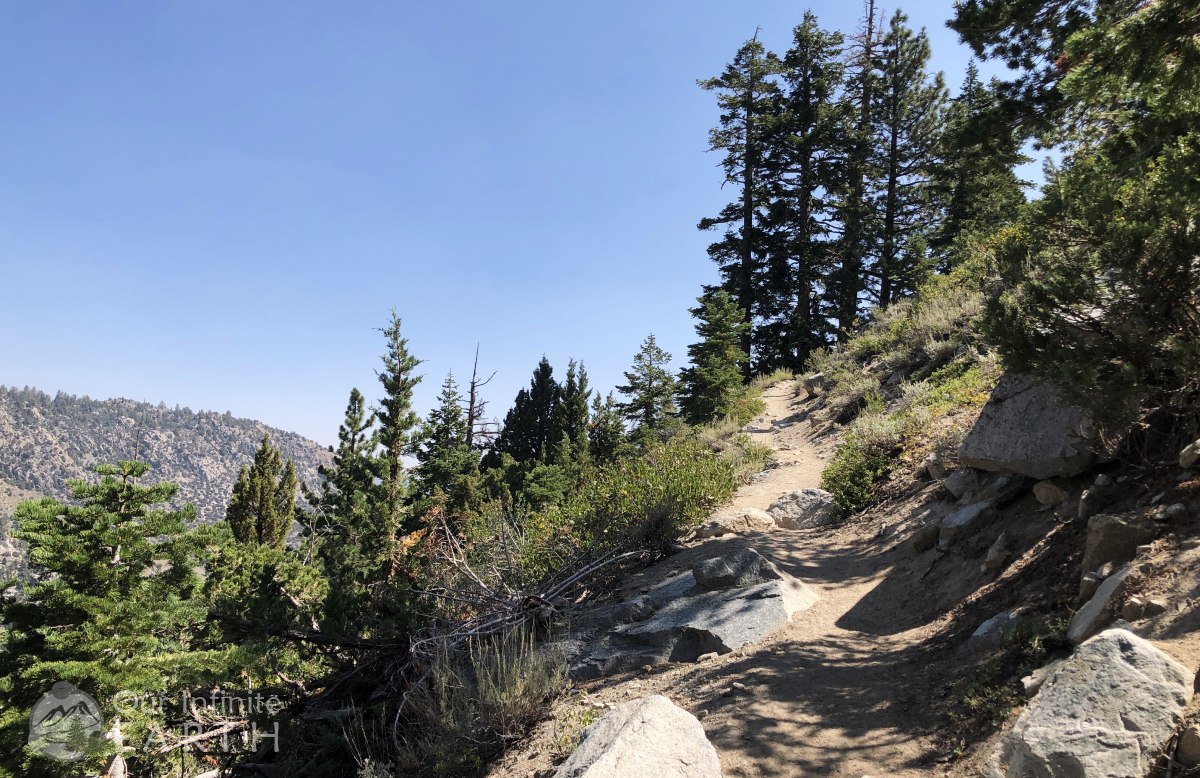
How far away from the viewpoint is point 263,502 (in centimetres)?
2852

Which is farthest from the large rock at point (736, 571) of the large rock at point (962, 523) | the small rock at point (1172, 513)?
the small rock at point (1172, 513)

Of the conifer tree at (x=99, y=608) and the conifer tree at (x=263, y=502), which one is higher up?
the conifer tree at (x=263, y=502)

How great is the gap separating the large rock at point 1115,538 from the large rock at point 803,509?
14.7ft

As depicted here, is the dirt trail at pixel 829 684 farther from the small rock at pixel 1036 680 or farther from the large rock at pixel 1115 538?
the large rock at pixel 1115 538

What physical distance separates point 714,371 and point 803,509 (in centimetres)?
964

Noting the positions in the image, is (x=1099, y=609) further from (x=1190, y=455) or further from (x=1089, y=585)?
(x=1190, y=455)

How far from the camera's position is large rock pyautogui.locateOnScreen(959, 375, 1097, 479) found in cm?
468

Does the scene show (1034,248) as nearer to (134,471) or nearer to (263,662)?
(134,471)

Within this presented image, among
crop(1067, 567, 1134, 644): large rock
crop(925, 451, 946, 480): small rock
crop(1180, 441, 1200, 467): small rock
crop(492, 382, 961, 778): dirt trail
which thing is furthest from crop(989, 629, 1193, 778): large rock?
crop(925, 451, 946, 480): small rock

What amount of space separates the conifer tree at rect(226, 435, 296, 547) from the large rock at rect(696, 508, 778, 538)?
78.7 ft

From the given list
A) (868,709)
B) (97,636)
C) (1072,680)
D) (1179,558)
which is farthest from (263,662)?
(1179,558)

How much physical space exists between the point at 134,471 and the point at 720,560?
479 centimetres

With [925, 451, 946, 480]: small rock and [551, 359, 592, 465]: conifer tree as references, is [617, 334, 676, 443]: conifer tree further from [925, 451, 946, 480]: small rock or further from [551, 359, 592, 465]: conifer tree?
[925, 451, 946, 480]: small rock

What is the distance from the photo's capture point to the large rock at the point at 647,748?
315 cm
